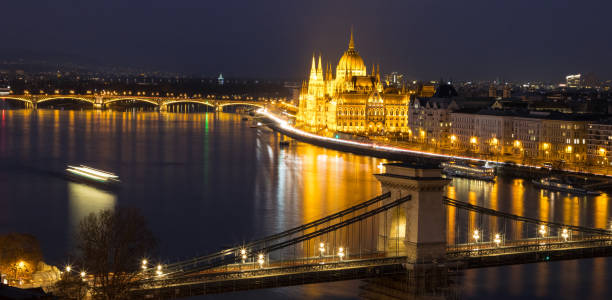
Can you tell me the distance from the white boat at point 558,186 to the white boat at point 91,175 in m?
8.90

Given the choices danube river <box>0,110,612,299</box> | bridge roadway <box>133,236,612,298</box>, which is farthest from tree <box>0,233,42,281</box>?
danube river <box>0,110,612,299</box>

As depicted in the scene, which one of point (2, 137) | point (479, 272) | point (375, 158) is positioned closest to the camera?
point (479, 272)

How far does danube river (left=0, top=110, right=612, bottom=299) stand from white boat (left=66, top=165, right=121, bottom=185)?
0.37 meters

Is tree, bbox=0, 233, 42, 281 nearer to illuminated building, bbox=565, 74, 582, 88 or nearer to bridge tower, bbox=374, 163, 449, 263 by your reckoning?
bridge tower, bbox=374, 163, 449, 263

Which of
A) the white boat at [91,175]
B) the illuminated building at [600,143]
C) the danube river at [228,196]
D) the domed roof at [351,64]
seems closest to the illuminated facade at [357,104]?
the domed roof at [351,64]

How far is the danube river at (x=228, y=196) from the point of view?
10648 mm

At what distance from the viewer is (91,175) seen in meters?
20.8

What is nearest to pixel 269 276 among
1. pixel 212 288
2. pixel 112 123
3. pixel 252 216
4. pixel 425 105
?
pixel 212 288

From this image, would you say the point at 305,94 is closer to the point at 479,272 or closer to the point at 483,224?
the point at 483,224

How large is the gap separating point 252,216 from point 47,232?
3.36 m

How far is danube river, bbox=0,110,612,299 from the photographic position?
10.6 metres

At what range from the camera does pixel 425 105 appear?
108 feet

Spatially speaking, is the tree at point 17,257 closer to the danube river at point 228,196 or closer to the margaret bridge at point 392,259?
the margaret bridge at point 392,259

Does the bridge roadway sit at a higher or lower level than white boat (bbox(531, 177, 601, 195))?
higher
